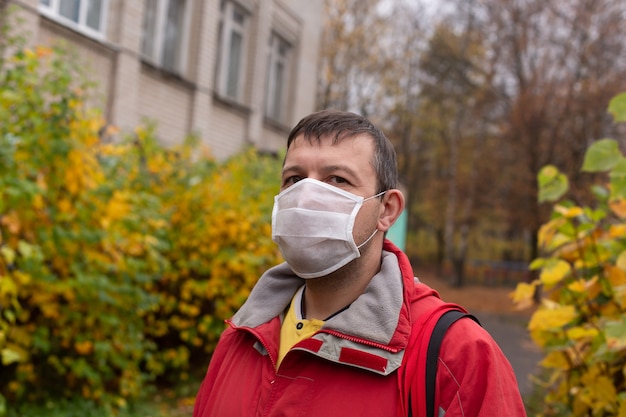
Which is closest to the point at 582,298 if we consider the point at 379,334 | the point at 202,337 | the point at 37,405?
the point at 379,334

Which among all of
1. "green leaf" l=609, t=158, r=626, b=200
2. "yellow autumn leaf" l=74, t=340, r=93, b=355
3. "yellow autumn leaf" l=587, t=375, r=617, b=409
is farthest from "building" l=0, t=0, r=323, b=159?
"yellow autumn leaf" l=587, t=375, r=617, b=409

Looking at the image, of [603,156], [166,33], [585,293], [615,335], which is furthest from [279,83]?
[615,335]

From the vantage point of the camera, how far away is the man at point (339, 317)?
1726 mm

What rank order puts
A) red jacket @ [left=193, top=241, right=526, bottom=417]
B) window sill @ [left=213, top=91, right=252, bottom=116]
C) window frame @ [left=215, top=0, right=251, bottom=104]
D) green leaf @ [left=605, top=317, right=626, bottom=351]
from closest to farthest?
red jacket @ [left=193, top=241, right=526, bottom=417]
green leaf @ [left=605, top=317, right=626, bottom=351]
window sill @ [left=213, top=91, right=252, bottom=116]
window frame @ [left=215, top=0, right=251, bottom=104]

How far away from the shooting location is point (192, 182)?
7.55 metres

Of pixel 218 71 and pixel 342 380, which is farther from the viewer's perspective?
pixel 218 71

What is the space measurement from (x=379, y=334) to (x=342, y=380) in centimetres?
16

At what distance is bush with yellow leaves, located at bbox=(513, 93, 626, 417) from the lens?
3.04 metres

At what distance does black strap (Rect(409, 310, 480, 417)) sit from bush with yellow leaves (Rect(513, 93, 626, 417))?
140 centimetres

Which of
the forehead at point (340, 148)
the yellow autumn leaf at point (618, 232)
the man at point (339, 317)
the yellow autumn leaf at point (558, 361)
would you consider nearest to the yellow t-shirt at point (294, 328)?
the man at point (339, 317)

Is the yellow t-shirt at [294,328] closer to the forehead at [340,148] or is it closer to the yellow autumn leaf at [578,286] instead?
the forehead at [340,148]

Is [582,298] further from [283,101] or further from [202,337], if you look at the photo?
[283,101]

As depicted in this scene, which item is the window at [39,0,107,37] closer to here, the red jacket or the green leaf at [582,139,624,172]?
the green leaf at [582,139,624,172]

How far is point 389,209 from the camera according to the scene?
221 cm
